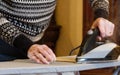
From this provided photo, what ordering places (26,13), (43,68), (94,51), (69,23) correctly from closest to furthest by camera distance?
(43,68) → (94,51) → (26,13) → (69,23)

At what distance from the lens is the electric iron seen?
963mm

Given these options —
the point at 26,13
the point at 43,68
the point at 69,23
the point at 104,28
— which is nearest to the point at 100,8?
the point at 104,28

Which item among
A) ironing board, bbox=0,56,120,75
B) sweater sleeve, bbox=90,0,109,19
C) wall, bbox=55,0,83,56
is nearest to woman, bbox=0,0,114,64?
sweater sleeve, bbox=90,0,109,19

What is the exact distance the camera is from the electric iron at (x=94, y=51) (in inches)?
37.9

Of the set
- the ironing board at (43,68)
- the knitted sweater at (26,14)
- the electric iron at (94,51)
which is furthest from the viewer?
the knitted sweater at (26,14)

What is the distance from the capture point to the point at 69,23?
321cm

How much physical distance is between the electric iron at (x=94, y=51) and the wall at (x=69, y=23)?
207cm

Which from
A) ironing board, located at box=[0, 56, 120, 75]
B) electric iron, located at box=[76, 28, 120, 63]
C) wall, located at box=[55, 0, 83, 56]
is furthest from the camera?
wall, located at box=[55, 0, 83, 56]

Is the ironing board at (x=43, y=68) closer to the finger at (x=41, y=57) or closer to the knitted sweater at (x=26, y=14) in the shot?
the finger at (x=41, y=57)

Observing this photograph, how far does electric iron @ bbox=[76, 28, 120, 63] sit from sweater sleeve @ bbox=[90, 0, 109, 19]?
0.15 metres

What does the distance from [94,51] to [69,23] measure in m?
2.24

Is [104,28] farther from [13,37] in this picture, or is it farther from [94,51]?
[13,37]

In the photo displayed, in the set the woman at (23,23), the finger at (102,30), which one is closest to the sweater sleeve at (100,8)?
the woman at (23,23)

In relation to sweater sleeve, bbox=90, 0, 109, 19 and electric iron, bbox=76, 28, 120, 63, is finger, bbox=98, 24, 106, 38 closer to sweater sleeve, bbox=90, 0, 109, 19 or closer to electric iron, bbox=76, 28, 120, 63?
electric iron, bbox=76, 28, 120, 63
